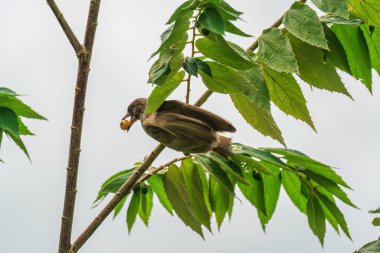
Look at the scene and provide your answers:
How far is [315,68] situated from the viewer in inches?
120

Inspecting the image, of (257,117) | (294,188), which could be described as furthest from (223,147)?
(294,188)

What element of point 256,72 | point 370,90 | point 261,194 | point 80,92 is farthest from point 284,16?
point 261,194

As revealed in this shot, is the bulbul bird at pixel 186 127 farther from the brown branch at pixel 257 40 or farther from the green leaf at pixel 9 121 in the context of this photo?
the green leaf at pixel 9 121

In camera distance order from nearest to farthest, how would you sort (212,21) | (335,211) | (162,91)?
(212,21) → (162,91) → (335,211)

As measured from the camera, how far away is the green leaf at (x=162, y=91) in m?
2.90

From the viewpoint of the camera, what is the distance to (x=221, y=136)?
128 inches

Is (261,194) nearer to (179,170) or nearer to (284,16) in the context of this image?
(179,170)

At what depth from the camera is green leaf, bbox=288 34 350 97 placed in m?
3.01

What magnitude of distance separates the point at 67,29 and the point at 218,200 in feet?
3.88

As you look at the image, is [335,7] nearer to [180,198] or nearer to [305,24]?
[305,24]

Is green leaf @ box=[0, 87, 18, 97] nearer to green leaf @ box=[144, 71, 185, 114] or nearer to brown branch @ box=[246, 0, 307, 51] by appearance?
green leaf @ box=[144, 71, 185, 114]

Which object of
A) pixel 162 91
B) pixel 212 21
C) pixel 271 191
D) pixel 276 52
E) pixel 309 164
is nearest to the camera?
pixel 212 21

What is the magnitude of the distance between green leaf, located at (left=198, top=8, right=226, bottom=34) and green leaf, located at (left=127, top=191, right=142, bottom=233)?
1.57 metres

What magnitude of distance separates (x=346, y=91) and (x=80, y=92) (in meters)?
1.06
